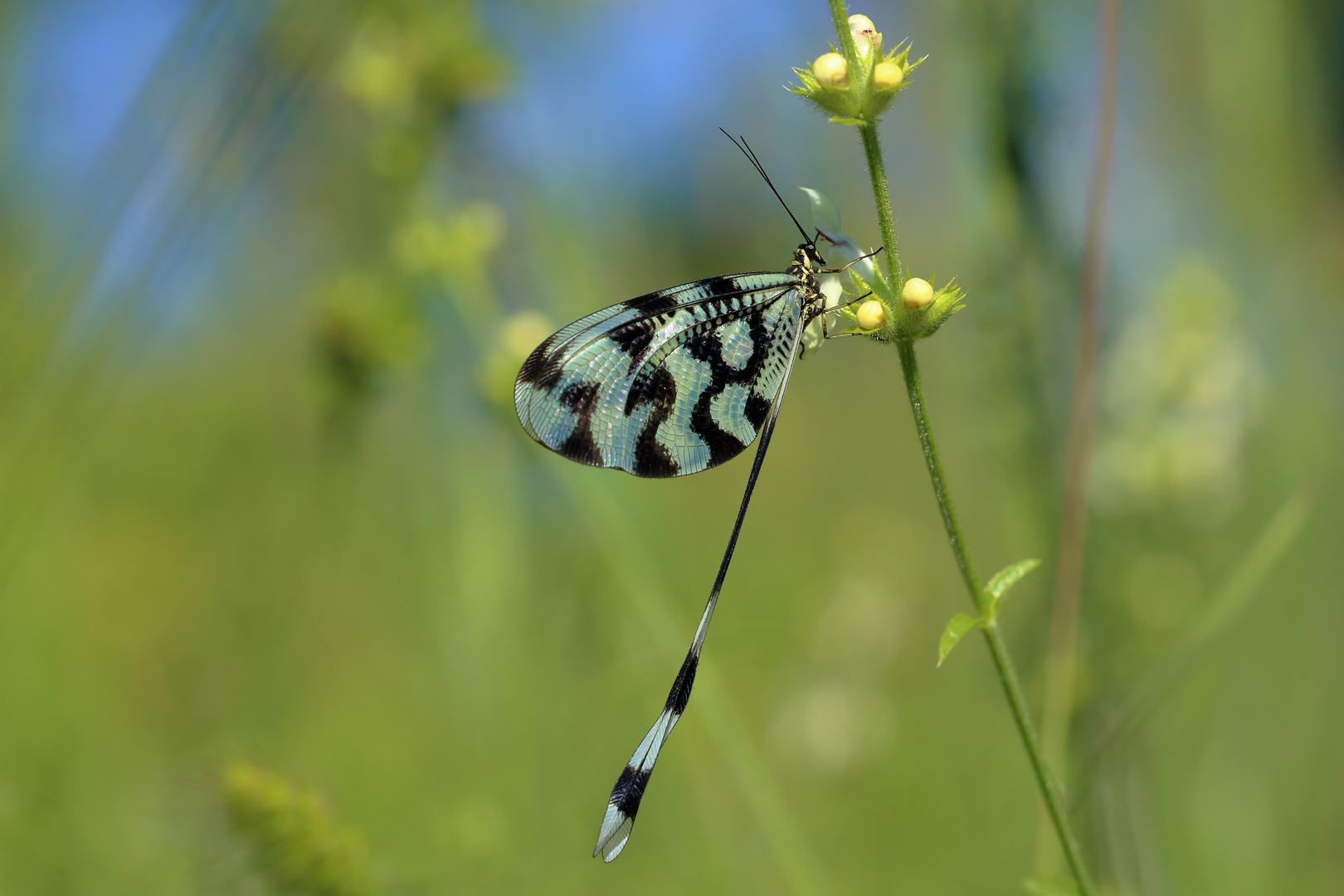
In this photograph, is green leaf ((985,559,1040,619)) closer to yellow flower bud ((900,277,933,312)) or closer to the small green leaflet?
the small green leaflet

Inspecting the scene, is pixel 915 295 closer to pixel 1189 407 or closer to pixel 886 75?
pixel 886 75

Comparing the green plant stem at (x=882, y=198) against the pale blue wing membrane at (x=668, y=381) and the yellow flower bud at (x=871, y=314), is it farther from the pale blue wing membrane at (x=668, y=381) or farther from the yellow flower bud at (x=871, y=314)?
the pale blue wing membrane at (x=668, y=381)

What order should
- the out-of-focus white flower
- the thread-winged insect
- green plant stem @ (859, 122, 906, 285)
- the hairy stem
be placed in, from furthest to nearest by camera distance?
1. the out-of-focus white flower
2. the hairy stem
3. the thread-winged insect
4. green plant stem @ (859, 122, 906, 285)

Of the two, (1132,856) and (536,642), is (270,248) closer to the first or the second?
(536,642)

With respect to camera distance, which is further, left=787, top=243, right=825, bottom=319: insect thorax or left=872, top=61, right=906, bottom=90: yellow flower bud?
left=787, top=243, right=825, bottom=319: insect thorax

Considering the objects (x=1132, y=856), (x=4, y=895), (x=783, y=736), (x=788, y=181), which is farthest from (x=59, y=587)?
(x=1132, y=856)

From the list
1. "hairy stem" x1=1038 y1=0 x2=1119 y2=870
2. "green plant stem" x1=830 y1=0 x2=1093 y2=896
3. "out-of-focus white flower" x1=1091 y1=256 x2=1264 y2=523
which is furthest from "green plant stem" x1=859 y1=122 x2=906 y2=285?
"out-of-focus white flower" x1=1091 y1=256 x2=1264 y2=523
